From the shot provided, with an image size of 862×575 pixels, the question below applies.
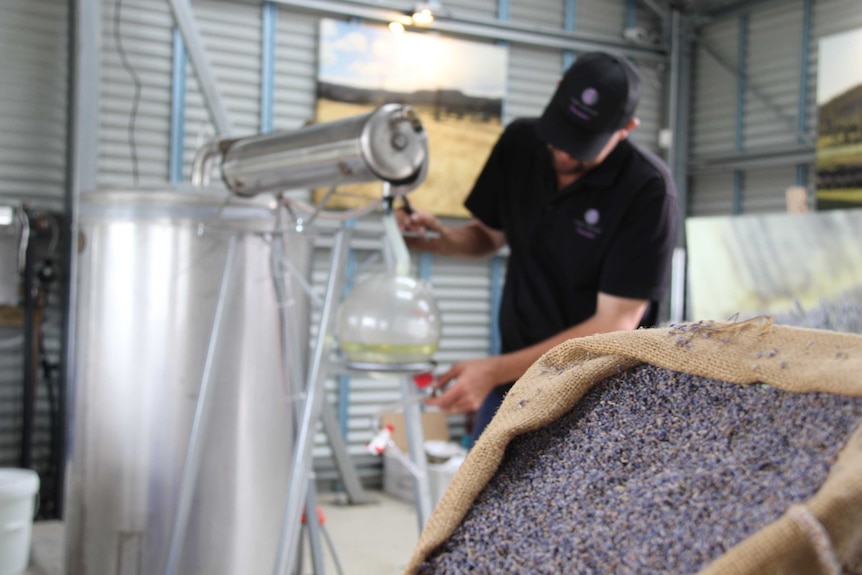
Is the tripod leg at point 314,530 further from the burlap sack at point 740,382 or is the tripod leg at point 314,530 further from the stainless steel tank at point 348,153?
the burlap sack at point 740,382

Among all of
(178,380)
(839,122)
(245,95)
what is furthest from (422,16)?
(178,380)

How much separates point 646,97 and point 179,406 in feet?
15.7

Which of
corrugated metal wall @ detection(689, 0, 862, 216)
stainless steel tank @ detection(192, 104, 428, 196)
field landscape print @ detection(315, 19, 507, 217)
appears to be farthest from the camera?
corrugated metal wall @ detection(689, 0, 862, 216)

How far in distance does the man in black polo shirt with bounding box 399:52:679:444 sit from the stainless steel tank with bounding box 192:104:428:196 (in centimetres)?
34

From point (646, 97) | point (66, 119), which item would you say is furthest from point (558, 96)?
point (646, 97)

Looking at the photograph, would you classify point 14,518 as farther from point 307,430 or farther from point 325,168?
point 325,168

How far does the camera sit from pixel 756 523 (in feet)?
1.44

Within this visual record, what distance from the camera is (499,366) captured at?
2.05 metres

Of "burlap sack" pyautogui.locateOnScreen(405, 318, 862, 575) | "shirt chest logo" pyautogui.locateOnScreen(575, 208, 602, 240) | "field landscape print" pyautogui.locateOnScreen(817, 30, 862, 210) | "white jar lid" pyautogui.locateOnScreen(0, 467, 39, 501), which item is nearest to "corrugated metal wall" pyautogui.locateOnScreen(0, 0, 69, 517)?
"white jar lid" pyautogui.locateOnScreen(0, 467, 39, 501)

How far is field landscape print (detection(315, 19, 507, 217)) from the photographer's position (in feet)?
16.8

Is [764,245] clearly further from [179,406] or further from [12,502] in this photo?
[12,502]

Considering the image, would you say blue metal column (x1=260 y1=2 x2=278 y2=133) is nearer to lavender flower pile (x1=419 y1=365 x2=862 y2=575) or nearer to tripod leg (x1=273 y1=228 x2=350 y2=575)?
tripod leg (x1=273 y1=228 x2=350 y2=575)

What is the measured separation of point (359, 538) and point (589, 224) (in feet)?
8.19

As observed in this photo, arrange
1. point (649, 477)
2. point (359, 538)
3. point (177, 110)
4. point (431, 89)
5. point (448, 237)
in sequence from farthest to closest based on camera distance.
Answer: point (431, 89) → point (177, 110) → point (359, 538) → point (448, 237) → point (649, 477)
